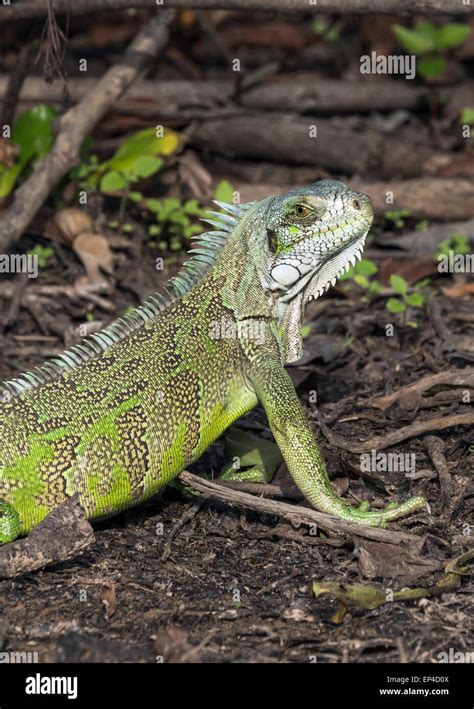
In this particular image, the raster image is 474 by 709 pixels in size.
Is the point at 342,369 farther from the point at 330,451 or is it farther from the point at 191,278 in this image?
the point at 191,278

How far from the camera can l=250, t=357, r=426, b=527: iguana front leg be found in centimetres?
642

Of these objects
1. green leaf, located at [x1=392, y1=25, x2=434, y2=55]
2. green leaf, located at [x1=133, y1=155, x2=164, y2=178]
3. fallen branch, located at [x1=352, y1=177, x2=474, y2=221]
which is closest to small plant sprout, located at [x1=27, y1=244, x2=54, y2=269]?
green leaf, located at [x1=133, y1=155, x2=164, y2=178]

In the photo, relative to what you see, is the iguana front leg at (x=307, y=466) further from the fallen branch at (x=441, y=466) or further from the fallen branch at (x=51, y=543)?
the fallen branch at (x=51, y=543)

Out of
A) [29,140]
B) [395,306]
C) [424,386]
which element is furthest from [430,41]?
[424,386]

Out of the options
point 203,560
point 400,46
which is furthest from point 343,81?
point 203,560

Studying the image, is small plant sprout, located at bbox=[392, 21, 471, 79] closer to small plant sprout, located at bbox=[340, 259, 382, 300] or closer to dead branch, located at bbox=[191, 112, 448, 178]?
dead branch, located at bbox=[191, 112, 448, 178]

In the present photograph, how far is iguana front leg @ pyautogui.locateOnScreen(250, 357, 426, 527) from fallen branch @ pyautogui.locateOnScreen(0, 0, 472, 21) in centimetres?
437

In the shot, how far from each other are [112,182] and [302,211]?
466cm

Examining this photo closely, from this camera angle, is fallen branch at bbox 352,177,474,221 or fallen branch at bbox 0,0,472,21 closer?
fallen branch at bbox 0,0,472,21

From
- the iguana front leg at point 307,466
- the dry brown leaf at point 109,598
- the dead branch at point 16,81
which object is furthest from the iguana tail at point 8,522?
the dead branch at point 16,81

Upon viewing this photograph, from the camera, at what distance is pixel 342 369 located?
29.4 feet

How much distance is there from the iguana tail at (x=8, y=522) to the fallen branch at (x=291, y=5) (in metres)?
5.19

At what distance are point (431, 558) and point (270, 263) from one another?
214 centimetres

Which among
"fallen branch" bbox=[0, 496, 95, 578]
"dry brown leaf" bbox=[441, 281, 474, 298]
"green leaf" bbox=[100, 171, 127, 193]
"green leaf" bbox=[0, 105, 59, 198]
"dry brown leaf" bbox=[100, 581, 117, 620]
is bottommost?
"dry brown leaf" bbox=[100, 581, 117, 620]
